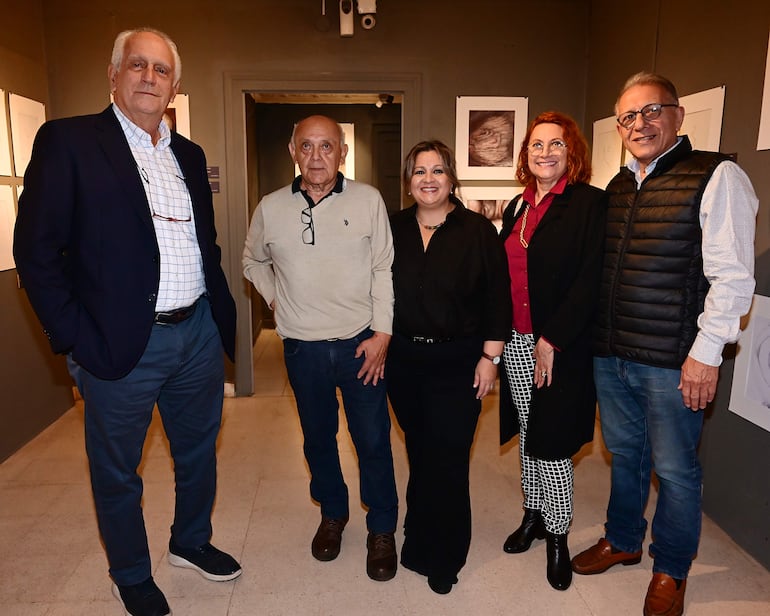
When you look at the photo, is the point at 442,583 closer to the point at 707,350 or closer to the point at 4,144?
the point at 707,350

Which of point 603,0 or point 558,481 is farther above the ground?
point 603,0

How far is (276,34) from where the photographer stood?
12.8ft

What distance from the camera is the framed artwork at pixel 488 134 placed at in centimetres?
406

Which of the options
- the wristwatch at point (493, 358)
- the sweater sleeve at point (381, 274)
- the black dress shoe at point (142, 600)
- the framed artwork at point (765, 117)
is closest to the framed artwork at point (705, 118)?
the framed artwork at point (765, 117)

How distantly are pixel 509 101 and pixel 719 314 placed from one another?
2769 mm

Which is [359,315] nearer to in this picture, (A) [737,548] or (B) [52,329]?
(B) [52,329]

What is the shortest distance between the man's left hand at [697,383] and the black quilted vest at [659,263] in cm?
6

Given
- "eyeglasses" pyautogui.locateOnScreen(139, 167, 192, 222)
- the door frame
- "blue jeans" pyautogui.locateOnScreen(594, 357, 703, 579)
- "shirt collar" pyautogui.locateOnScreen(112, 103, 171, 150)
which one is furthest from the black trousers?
the door frame

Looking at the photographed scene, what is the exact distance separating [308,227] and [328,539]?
1235 mm

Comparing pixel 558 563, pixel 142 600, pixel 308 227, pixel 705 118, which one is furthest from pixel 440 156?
pixel 142 600

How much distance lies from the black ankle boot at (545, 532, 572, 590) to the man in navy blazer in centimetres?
132

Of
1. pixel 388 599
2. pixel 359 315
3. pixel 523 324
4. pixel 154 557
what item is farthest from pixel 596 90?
pixel 154 557

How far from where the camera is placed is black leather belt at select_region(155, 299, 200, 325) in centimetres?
187

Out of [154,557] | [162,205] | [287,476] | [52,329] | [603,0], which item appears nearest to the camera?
[52,329]
